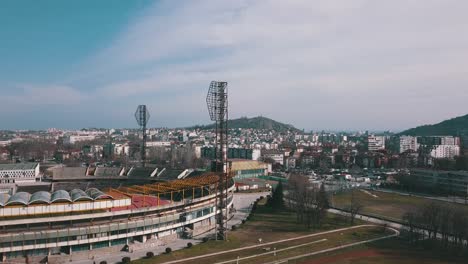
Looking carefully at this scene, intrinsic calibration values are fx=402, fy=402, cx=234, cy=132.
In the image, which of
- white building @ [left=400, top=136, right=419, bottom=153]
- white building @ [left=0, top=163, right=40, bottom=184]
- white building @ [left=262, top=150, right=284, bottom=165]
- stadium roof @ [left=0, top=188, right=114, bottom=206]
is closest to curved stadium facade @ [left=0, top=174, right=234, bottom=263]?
stadium roof @ [left=0, top=188, right=114, bottom=206]

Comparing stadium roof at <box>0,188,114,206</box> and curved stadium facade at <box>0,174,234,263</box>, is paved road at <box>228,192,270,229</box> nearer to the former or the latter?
curved stadium facade at <box>0,174,234,263</box>

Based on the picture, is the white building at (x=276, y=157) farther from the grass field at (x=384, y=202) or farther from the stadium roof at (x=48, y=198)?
the stadium roof at (x=48, y=198)

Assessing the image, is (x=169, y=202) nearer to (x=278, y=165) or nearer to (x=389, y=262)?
(x=389, y=262)

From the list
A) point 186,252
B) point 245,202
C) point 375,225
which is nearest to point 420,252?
point 375,225

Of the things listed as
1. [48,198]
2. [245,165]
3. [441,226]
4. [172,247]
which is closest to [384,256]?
[441,226]

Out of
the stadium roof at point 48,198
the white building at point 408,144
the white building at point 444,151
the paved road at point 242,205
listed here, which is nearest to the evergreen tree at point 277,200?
the paved road at point 242,205

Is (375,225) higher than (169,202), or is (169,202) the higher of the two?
(169,202)
